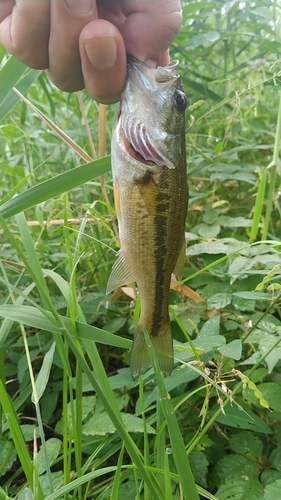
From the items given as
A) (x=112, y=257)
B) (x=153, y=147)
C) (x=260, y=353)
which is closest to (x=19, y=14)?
(x=153, y=147)

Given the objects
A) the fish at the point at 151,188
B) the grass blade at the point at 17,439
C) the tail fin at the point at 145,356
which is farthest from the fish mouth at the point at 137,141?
the grass blade at the point at 17,439

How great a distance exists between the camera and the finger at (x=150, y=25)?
1050 millimetres

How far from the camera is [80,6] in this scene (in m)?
0.92

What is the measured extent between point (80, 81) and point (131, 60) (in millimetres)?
143

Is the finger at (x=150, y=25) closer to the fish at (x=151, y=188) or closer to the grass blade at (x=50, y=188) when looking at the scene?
the fish at (x=151, y=188)

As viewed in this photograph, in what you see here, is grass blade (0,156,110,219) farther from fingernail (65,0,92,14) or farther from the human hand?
fingernail (65,0,92,14)

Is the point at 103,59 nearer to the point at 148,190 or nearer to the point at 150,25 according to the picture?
the point at 150,25

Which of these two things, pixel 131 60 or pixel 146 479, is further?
pixel 131 60

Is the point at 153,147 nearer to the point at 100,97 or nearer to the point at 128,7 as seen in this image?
the point at 100,97

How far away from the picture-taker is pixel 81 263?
2.04m

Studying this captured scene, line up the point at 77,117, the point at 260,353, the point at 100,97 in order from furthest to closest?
the point at 77,117
the point at 260,353
the point at 100,97

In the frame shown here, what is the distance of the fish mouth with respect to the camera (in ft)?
3.62

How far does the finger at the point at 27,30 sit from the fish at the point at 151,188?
21cm

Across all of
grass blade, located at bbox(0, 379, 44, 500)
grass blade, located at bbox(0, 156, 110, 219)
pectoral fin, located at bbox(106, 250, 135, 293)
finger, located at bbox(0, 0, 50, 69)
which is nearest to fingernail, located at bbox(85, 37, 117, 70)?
finger, located at bbox(0, 0, 50, 69)
